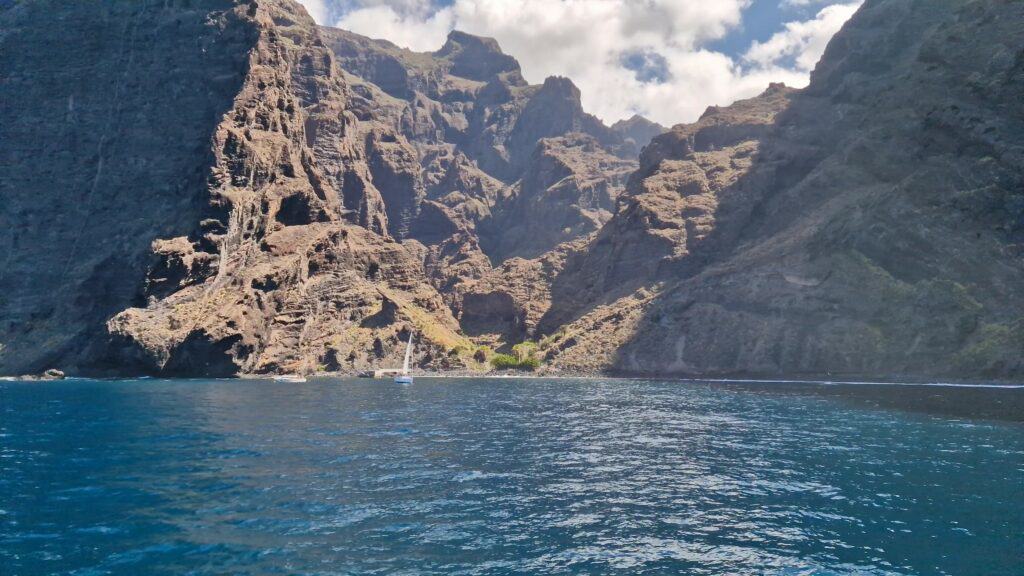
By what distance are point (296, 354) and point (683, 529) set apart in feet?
593

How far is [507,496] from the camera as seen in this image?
114ft

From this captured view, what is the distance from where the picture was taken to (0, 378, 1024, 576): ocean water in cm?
2472

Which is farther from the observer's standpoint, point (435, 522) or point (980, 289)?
point (980, 289)

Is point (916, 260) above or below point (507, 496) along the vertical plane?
above

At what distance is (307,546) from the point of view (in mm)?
25734

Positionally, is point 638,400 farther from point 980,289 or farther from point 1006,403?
point 980,289

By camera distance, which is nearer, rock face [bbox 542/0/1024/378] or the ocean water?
the ocean water

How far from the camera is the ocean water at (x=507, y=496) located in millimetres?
24719

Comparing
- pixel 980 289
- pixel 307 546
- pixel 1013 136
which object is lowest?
pixel 307 546

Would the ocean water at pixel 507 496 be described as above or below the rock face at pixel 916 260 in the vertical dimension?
below

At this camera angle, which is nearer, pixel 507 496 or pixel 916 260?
pixel 507 496

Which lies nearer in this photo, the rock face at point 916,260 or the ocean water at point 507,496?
the ocean water at point 507,496

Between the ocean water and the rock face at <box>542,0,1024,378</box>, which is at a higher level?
the rock face at <box>542,0,1024,378</box>

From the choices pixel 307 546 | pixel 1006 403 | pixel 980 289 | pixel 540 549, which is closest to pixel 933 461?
pixel 540 549
